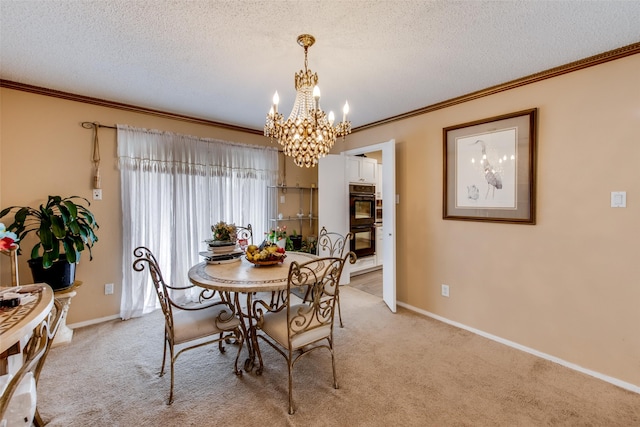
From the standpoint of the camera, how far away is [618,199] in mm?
2059

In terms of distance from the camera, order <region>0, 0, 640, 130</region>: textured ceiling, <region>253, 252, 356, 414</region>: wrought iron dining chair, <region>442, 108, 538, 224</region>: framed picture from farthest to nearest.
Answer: <region>442, 108, 538, 224</region>: framed picture < <region>253, 252, 356, 414</region>: wrought iron dining chair < <region>0, 0, 640, 130</region>: textured ceiling

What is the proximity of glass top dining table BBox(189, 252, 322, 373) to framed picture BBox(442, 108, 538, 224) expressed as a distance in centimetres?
174

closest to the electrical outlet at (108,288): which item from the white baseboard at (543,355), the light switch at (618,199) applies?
the white baseboard at (543,355)

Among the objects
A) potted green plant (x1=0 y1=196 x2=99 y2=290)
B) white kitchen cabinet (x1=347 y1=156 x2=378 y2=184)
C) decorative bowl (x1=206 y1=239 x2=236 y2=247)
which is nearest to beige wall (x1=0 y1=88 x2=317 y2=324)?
potted green plant (x1=0 y1=196 x2=99 y2=290)

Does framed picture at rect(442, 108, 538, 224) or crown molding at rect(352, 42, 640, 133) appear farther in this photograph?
framed picture at rect(442, 108, 538, 224)

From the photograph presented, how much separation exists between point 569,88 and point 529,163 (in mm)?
635

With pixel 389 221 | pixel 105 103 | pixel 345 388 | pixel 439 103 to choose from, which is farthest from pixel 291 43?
pixel 345 388

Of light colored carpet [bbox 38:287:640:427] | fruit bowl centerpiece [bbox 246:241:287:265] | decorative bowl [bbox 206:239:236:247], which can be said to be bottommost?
light colored carpet [bbox 38:287:640:427]

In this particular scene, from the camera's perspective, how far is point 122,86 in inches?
106

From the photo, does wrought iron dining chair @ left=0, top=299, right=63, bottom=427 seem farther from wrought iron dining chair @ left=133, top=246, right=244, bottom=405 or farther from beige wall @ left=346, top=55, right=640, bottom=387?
beige wall @ left=346, top=55, right=640, bottom=387

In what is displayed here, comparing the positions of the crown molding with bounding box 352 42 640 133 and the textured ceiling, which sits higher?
the textured ceiling

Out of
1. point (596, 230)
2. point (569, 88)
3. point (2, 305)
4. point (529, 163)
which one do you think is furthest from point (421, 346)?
point (2, 305)

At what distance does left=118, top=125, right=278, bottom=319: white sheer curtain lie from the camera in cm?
317

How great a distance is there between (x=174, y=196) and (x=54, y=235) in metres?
1.24
